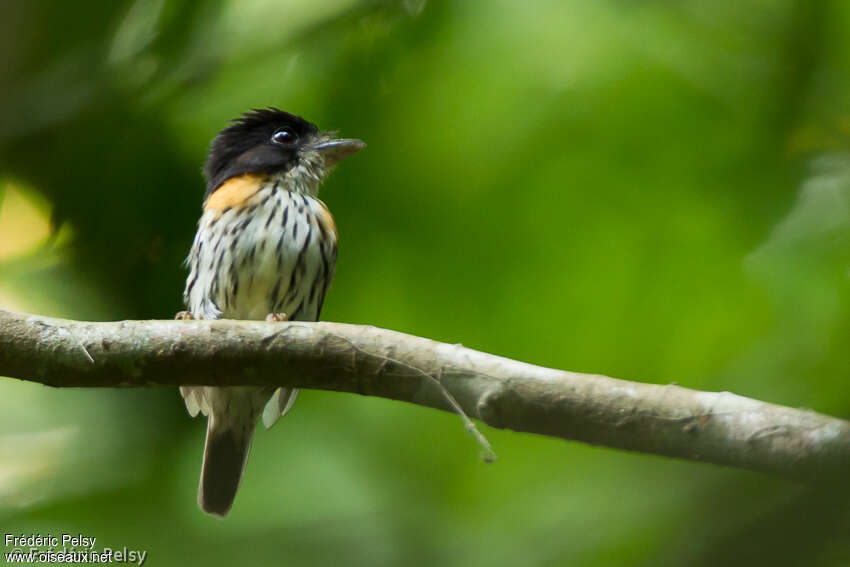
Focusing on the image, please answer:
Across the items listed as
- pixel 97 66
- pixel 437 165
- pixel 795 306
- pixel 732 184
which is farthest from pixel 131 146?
pixel 795 306

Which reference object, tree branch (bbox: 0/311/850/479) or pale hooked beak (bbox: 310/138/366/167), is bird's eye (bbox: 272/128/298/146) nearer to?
pale hooked beak (bbox: 310/138/366/167)

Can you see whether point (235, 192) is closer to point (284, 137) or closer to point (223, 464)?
point (284, 137)

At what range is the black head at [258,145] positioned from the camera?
12.7 feet

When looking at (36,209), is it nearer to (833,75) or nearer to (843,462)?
(833,75)

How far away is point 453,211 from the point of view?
2676mm

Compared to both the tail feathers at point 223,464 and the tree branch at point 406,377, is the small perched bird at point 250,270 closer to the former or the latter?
the tail feathers at point 223,464

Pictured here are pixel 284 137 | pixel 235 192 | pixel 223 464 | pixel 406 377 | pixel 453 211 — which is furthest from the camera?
pixel 284 137

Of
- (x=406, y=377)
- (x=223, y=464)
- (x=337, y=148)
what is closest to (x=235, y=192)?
(x=337, y=148)

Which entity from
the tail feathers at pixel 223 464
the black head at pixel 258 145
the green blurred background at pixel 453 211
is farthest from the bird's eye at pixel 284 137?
the tail feathers at pixel 223 464

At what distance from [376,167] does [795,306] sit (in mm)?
1172

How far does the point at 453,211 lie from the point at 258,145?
1.70 meters

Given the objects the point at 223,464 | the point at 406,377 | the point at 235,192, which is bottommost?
the point at 406,377

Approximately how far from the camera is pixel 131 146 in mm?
2824

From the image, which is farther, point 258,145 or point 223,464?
point 258,145
